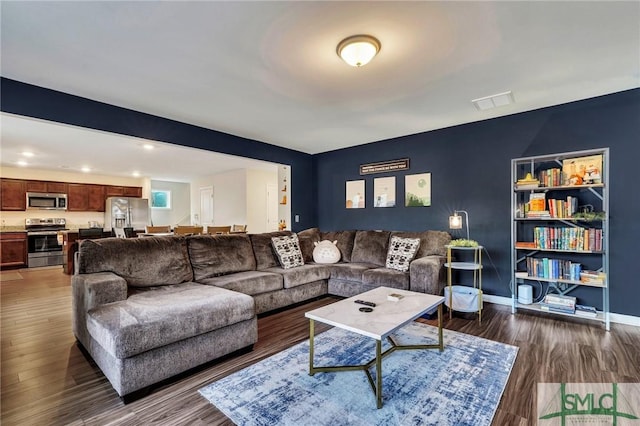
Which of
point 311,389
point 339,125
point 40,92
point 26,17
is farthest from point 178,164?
point 311,389

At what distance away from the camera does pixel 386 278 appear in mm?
3582

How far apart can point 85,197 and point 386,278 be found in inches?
323

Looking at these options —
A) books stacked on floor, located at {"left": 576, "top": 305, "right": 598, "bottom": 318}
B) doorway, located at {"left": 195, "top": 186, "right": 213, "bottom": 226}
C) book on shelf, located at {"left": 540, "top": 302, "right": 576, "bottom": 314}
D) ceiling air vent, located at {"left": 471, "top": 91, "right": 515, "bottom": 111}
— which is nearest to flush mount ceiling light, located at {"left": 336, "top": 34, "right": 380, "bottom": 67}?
ceiling air vent, located at {"left": 471, "top": 91, "right": 515, "bottom": 111}

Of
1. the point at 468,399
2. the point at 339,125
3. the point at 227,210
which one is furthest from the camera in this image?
the point at 227,210

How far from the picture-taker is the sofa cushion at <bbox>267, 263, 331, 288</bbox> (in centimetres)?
360

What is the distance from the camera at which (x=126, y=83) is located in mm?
2781

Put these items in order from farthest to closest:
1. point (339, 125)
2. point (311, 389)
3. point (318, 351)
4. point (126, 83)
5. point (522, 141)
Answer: point (339, 125) < point (522, 141) < point (126, 83) < point (318, 351) < point (311, 389)

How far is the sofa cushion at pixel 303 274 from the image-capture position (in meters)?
3.60

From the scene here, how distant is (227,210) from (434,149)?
577cm

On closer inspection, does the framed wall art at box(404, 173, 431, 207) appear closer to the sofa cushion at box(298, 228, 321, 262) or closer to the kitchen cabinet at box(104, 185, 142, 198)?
the sofa cushion at box(298, 228, 321, 262)

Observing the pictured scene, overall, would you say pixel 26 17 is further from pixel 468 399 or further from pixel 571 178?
pixel 571 178

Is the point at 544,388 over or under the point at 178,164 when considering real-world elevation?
under

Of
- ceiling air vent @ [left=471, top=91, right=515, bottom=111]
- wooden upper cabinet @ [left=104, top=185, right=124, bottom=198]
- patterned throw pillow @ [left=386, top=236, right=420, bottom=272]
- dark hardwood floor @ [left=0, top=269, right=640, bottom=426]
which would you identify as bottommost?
dark hardwood floor @ [left=0, top=269, right=640, bottom=426]

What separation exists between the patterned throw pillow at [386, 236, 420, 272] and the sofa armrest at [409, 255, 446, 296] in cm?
29
